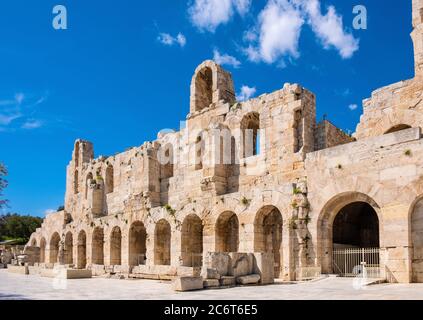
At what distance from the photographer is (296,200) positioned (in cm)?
1642

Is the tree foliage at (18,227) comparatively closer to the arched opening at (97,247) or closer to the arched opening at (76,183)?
the arched opening at (76,183)

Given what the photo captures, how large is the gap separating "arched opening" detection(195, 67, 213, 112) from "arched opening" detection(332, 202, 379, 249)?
10.4m

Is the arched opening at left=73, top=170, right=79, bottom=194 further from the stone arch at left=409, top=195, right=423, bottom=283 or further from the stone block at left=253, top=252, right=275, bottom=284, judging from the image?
the stone arch at left=409, top=195, right=423, bottom=283

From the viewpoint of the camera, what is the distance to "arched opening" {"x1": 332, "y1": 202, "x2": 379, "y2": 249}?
18703mm

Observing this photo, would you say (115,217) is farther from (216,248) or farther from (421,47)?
(421,47)

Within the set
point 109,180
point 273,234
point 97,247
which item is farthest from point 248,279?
point 109,180

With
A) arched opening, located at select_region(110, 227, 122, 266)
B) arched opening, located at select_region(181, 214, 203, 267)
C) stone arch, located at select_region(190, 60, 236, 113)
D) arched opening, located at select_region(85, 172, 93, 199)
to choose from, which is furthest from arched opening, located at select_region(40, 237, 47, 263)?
stone arch, located at select_region(190, 60, 236, 113)

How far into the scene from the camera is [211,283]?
40.9ft

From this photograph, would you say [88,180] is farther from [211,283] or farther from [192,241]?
[211,283]

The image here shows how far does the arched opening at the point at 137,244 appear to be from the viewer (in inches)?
998

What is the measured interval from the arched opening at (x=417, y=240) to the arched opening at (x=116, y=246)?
1763 centimetres

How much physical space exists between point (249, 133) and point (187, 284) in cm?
A: 1197

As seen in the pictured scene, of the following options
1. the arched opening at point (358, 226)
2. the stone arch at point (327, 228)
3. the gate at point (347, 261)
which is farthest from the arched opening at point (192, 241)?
the gate at point (347, 261)
